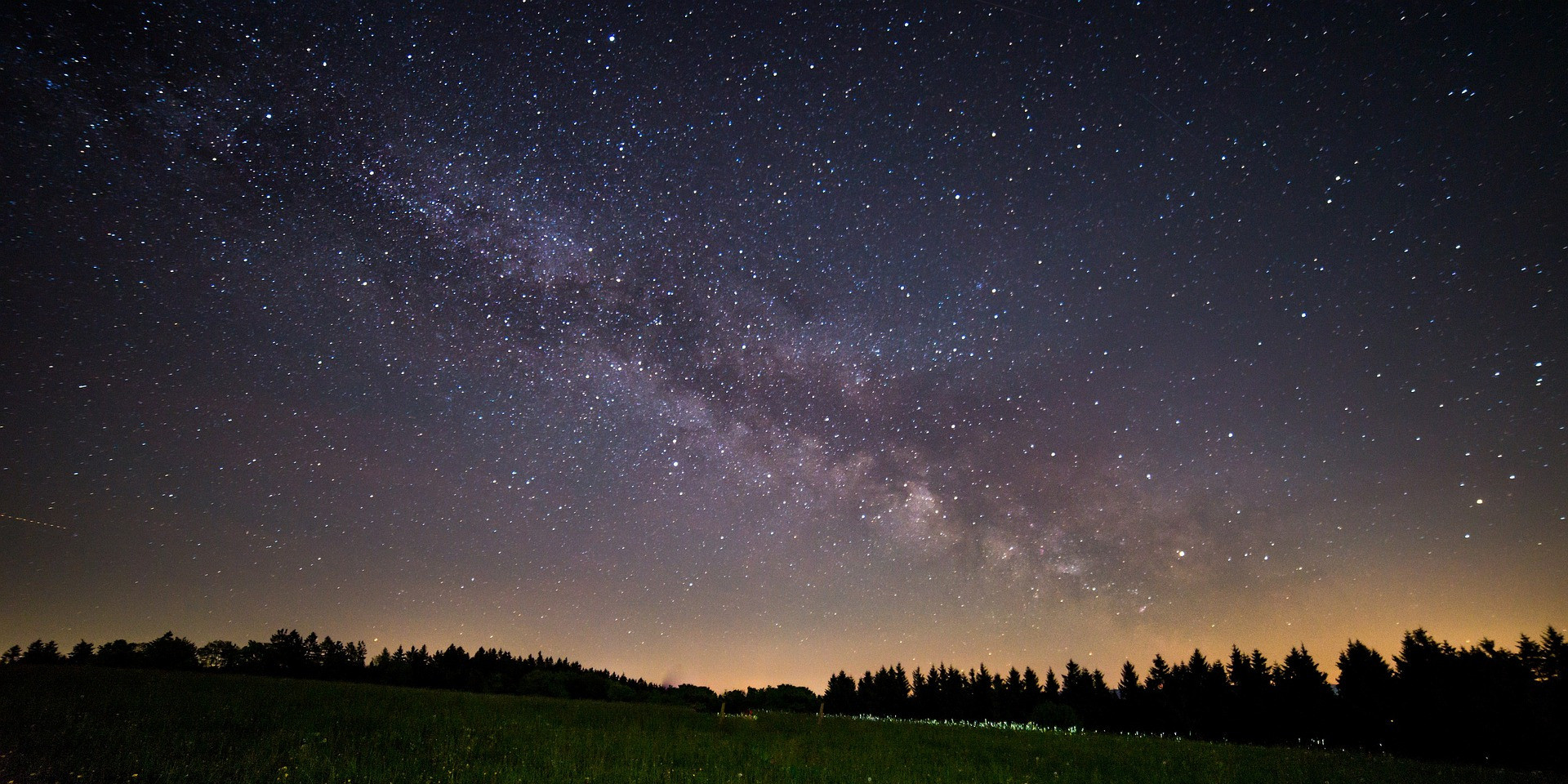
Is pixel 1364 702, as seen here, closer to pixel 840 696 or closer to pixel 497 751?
pixel 497 751

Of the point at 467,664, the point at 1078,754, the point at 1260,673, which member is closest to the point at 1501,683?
the point at 1260,673

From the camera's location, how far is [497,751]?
44.6 ft

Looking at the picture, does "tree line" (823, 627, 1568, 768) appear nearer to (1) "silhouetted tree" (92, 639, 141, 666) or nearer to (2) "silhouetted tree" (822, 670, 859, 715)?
(2) "silhouetted tree" (822, 670, 859, 715)

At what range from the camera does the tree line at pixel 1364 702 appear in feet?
97.5

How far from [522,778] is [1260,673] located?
57.8 meters

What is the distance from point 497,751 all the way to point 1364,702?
5314 cm

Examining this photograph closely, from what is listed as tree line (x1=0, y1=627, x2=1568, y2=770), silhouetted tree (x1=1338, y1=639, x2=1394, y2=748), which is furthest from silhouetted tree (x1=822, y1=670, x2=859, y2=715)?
silhouetted tree (x1=1338, y1=639, x2=1394, y2=748)

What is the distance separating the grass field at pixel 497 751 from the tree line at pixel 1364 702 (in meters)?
19.2

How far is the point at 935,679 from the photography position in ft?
266

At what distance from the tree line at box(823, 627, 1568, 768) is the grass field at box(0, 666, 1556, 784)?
758 inches

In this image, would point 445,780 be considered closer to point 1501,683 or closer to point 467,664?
point 1501,683

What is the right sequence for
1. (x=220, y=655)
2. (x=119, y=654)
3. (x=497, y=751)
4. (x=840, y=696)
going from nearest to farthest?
(x=497, y=751)
(x=119, y=654)
(x=220, y=655)
(x=840, y=696)

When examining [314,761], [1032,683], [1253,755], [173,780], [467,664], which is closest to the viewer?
[173,780]

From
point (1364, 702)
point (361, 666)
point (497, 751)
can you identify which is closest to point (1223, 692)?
point (1364, 702)
